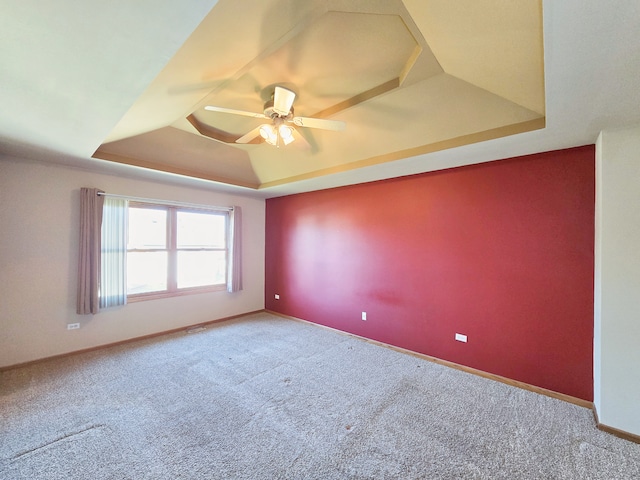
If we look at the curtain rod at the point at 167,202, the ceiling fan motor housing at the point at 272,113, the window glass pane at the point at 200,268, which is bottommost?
the window glass pane at the point at 200,268

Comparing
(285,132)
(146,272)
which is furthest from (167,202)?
(285,132)

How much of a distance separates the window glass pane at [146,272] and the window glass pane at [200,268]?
263mm

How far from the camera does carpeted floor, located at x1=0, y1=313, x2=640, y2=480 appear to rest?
68.5 inches

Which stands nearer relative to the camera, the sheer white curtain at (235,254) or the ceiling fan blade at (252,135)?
the ceiling fan blade at (252,135)

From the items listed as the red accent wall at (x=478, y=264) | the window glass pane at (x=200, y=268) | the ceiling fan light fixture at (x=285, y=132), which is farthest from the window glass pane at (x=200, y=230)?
the ceiling fan light fixture at (x=285, y=132)

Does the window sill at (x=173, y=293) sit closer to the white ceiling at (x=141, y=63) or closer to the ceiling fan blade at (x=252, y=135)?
the white ceiling at (x=141, y=63)

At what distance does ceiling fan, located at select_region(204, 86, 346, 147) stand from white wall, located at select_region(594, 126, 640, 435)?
7.43 feet

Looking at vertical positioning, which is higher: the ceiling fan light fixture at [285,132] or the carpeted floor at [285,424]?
the ceiling fan light fixture at [285,132]

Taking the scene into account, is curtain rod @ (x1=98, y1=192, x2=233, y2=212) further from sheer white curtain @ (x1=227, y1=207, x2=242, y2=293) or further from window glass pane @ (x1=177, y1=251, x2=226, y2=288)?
window glass pane @ (x1=177, y1=251, x2=226, y2=288)

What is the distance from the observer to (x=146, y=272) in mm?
4219

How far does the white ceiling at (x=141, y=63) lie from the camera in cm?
111

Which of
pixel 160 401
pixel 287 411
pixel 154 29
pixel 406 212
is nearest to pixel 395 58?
pixel 154 29

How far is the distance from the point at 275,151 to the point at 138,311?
326cm

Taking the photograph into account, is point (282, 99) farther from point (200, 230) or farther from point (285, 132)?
point (200, 230)
